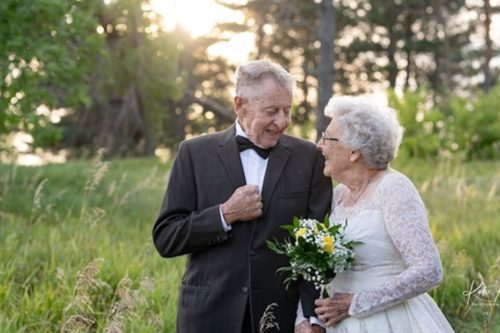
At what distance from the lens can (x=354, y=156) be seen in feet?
13.0

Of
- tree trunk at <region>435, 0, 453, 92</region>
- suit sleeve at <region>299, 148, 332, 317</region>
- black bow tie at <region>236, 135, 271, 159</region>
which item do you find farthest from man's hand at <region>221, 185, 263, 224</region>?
tree trunk at <region>435, 0, 453, 92</region>

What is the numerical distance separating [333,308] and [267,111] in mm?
1078

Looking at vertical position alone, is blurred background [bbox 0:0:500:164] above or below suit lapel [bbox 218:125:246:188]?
above

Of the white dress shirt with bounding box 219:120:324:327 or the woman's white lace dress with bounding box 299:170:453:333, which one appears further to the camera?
the white dress shirt with bounding box 219:120:324:327

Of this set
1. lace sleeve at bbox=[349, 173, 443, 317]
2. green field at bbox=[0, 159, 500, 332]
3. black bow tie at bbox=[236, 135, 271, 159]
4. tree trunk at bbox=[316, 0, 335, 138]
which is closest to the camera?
lace sleeve at bbox=[349, 173, 443, 317]

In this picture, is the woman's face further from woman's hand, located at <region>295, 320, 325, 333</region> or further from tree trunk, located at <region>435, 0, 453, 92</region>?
tree trunk, located at <region>435, 0, 453, 92</region>

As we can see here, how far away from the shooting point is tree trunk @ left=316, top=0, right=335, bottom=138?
646 inches

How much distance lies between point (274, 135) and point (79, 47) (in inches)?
277

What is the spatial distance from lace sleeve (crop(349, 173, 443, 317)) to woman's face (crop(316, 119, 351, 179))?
0.25 meters

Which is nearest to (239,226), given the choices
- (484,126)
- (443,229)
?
(443,229)

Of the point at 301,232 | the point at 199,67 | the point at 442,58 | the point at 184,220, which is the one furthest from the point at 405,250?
the point at 442,58

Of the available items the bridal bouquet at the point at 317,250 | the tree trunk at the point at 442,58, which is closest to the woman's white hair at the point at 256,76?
the bridal bouquet at the point at 317,250

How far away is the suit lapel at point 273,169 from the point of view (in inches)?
158

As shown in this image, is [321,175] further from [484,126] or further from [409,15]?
[409,15]
